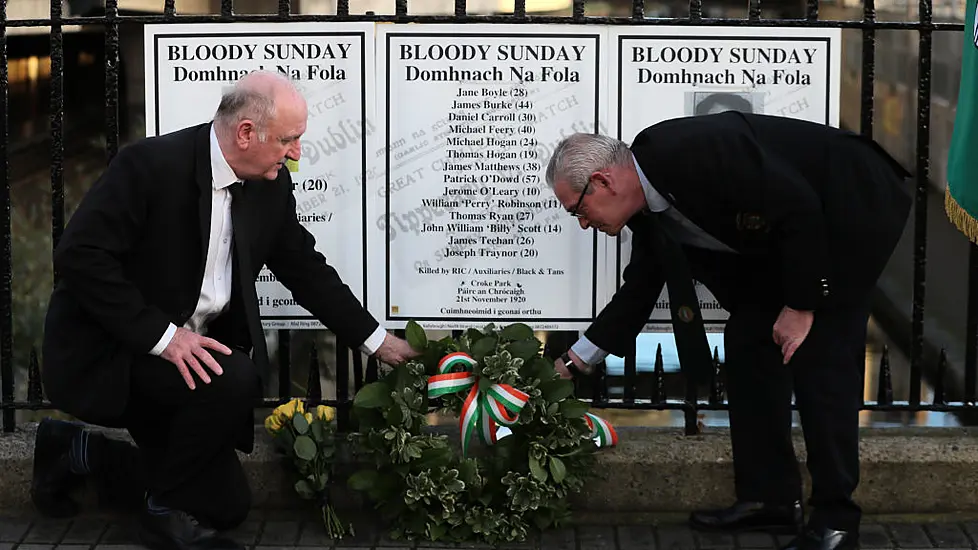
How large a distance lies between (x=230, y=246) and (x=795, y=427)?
7.03 feet

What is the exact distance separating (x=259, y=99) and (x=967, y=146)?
2.17 meters

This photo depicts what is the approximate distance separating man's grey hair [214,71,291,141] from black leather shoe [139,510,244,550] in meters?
1.17

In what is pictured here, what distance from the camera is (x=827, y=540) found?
413cm

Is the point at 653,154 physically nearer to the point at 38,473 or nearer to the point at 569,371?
the point at 569,371

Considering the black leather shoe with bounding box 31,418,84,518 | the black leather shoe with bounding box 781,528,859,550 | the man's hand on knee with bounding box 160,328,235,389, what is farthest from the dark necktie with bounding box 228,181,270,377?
the black leather shoe with bounding box 781,528,859,550

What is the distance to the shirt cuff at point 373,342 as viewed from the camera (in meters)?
4.38

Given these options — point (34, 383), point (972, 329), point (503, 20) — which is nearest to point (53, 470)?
point (34, 383)

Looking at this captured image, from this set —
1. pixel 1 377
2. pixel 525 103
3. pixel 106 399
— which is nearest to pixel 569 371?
pixel 525 103

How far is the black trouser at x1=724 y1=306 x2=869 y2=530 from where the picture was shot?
4078 millimetres

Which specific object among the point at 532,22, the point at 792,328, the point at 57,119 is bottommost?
the point at 792,328

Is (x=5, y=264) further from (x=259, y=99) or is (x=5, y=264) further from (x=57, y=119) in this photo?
(x=259, y=99)

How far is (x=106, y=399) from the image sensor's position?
4012 mm

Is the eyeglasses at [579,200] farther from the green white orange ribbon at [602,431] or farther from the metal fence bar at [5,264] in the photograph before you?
the metal fence bar at [5,264]

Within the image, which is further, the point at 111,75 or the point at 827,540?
the point at 111,75
